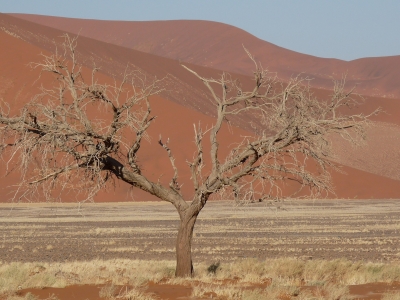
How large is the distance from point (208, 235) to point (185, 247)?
15.0 m

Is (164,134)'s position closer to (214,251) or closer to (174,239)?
(174,239)

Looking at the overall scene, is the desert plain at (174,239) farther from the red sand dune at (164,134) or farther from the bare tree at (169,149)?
the bare tree at (169,149)

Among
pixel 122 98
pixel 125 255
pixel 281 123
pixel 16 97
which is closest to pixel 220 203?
pixel 122 98

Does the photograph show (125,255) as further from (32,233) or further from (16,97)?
(16,97)

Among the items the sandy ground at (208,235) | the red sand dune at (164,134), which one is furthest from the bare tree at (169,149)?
the red sand dune at (164,134)

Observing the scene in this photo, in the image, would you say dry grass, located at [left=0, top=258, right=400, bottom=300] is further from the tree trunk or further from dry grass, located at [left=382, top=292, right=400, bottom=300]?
the tree trunk

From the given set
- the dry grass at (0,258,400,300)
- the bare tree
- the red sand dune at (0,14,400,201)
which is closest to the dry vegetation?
the dry grass at (0,258,400,300)

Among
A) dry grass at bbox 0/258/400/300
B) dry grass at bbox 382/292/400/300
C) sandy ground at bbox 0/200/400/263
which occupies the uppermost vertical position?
dry grass at bbox 382/292/400/300

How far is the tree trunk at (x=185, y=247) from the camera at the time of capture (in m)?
14.2

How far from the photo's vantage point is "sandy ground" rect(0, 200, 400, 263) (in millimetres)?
22344

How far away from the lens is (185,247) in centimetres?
1424

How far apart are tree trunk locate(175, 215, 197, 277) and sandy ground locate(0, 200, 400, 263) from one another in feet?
5.53

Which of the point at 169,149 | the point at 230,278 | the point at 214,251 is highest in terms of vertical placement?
the point at 169,149

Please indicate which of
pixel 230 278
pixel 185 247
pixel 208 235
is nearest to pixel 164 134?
pixel 208 235
